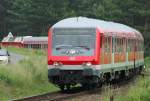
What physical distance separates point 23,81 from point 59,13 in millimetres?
73033

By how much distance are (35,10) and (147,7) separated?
25.0 metres

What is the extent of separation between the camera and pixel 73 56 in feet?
83.4

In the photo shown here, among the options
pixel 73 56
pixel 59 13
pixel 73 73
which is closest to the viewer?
pixel 73 56

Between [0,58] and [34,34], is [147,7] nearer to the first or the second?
[34,34]

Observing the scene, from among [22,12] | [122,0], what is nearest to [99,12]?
[122,0]

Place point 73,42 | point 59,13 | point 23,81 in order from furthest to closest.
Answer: point 59,13, point 23,81, point 73,42

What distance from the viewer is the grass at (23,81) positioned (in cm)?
2555

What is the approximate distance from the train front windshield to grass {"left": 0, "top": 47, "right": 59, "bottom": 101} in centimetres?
230

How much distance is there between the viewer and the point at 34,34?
10675 cm

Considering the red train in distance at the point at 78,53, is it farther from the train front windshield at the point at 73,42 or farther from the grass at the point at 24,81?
the grass at the point at 24,81

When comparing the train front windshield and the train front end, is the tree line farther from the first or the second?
the train front end

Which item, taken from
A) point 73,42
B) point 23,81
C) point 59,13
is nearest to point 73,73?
point 73,42

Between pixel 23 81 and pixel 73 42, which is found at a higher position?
pixel 73 42

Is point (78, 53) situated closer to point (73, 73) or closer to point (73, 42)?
point (73, 42)
